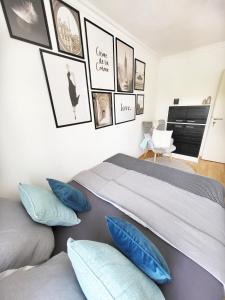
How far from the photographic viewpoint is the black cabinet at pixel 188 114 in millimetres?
2795

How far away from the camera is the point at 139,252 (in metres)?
0.60

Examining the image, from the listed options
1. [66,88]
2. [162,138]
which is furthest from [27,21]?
[162,138]

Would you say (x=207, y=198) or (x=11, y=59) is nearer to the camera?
(x=11, y=59)

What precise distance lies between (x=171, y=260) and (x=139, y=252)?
0.33 meters

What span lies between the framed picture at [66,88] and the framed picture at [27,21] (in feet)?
0.38

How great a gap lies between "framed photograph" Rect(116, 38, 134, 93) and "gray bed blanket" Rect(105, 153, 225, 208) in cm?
125

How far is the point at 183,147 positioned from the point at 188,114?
0.76 meters

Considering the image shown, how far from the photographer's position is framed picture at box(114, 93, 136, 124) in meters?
2.20

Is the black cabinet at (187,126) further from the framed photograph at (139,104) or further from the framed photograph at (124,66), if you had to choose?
the framed photograph at (124,66)

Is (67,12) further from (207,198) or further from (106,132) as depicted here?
(207,198)

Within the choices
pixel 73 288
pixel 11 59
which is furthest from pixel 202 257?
pixel 11 59

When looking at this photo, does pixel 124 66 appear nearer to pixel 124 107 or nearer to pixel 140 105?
pixel 124 107

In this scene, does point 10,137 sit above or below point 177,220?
above

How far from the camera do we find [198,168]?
284cm
